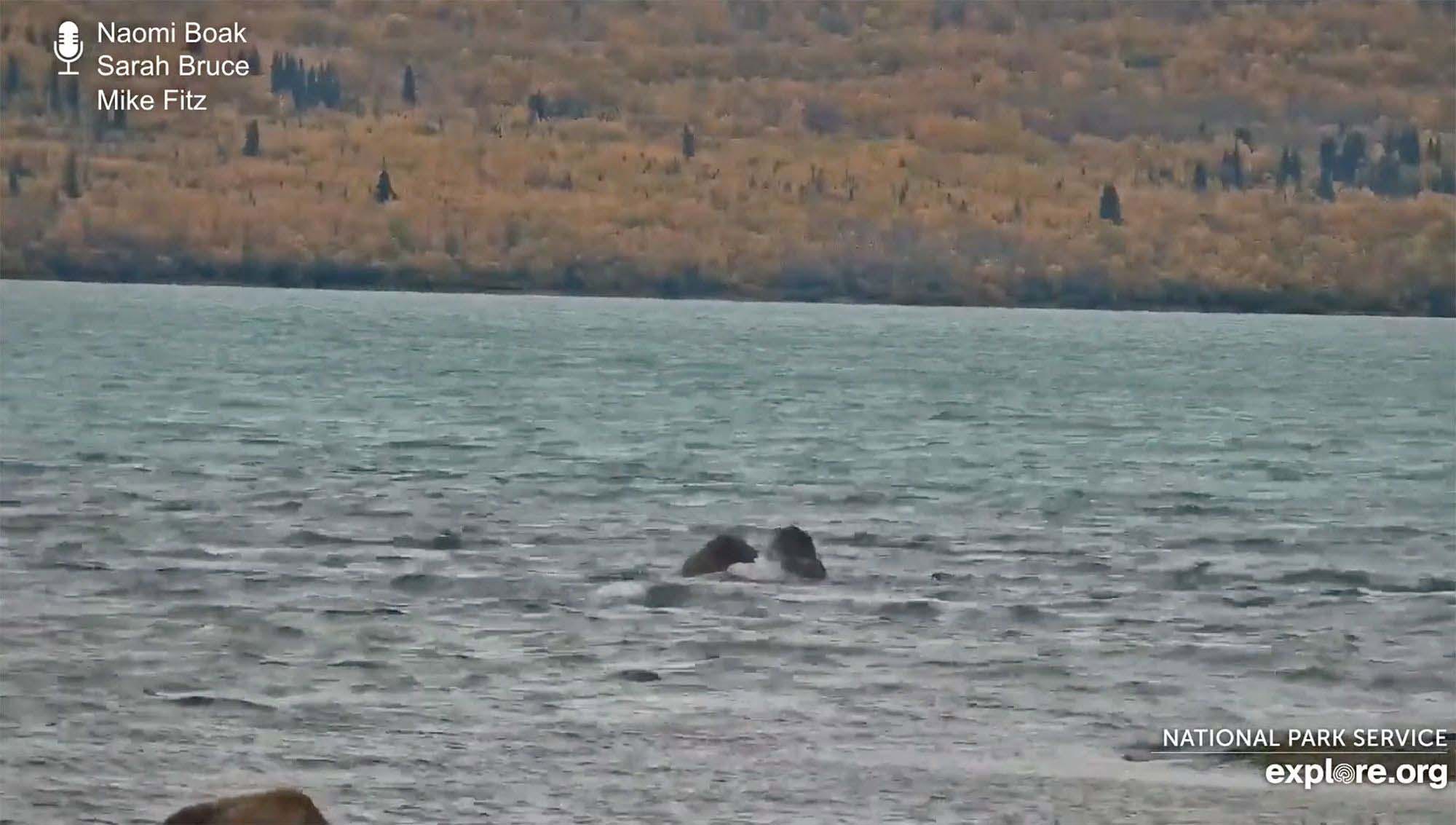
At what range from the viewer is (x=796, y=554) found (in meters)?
40.2

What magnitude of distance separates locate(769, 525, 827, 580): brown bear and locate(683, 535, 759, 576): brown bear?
555 mm

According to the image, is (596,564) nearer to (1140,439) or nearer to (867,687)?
(867,687)

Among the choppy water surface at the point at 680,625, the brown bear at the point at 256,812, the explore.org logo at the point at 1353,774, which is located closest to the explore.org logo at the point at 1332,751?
the explore.org logo at the point at 1353,774

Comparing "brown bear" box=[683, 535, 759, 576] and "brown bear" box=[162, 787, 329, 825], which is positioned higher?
"brown bear" box=[162, 787, 329, 825]

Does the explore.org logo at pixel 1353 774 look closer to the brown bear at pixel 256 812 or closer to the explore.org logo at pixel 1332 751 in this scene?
the explore.org logo at pixel 1332 751

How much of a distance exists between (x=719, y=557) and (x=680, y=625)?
6.09m

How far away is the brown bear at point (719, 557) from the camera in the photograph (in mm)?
39469

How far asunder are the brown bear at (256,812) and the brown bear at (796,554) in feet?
68.5

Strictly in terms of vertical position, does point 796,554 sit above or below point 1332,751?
below

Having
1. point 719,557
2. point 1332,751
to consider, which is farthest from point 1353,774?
point 719,557

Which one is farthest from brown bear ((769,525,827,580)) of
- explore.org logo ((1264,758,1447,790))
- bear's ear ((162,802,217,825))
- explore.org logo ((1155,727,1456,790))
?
bear's ear ((162,802,217,825))

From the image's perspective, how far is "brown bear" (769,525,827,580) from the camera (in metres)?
39.7

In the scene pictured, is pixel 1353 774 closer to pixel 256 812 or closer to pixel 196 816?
pixel 256 812

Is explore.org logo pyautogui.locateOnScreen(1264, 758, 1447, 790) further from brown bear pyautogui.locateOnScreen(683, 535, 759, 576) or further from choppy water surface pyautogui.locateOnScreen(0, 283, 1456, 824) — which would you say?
brown bear pyautogui.locateOnScreen(683, 535, 759, 576)
